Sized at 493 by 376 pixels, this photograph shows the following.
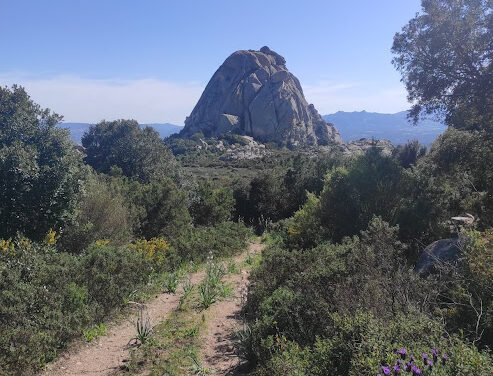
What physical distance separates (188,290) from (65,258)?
3.30 metres

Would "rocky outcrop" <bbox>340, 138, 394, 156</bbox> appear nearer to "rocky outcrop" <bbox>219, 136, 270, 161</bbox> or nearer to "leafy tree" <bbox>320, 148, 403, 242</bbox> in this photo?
"leafy tree" <bbox>320, 148, 403, 242</bbox>

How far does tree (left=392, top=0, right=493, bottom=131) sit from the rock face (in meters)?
94.8

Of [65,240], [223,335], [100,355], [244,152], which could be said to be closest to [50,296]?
[100,355]

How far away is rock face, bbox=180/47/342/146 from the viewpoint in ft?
368

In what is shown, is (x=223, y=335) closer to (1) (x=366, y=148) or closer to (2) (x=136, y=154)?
(1) (x=366, y=148)

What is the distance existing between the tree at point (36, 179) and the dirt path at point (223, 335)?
20.7ft

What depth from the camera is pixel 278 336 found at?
5859 mm

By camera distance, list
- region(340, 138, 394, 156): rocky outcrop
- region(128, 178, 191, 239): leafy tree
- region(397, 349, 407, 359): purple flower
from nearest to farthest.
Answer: region(397, 349, 407, 359): purple flower, region(340, 138, 394, 156): rocky outcrop, region(128, 178, 191, 239): leafy tree

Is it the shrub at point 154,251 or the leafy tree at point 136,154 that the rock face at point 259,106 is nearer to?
the leafy tree at point 136,154

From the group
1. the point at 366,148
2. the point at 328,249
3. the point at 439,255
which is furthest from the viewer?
the point at 366,148

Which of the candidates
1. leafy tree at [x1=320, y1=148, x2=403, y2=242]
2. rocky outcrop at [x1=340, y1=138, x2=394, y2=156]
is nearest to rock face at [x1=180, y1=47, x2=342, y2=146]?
rocky outcrop at [x1=340, y1=138, x2=394, y2=156]

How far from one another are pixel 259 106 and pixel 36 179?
107 meters

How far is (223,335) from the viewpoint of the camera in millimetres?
7656

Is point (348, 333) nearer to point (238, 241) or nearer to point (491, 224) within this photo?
point (491, 224)
